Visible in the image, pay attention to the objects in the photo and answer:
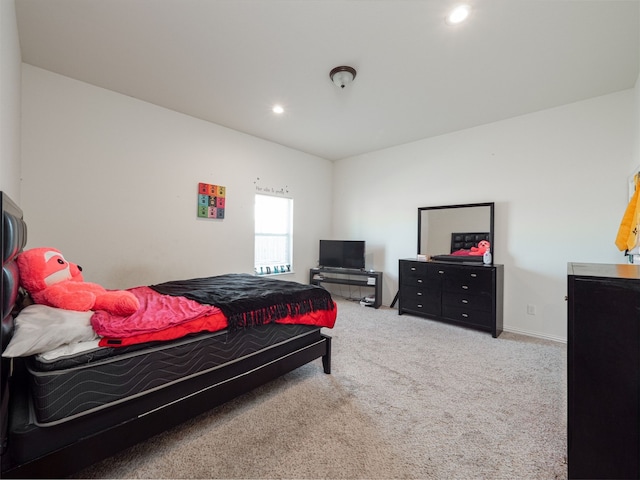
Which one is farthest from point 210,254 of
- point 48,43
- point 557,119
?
point 557,119

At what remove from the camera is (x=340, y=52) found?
2.25m

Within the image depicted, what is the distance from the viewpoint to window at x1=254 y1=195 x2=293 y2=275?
4.40 meters

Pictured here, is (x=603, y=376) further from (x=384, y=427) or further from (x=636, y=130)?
(x=636, y=130)

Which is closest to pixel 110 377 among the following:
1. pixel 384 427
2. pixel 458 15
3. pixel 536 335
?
pixel 384 427

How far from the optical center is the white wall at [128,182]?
2.60 metres

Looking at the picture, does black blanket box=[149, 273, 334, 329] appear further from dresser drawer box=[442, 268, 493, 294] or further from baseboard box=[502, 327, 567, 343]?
baseboard box=[502, 327, 567, 343]

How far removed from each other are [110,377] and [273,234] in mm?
3449

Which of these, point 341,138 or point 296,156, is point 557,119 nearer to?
point 341,138

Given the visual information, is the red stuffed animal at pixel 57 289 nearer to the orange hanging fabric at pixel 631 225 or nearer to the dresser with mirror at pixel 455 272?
the dresser with mirror at pixel 455 272

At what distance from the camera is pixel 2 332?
3.13ft

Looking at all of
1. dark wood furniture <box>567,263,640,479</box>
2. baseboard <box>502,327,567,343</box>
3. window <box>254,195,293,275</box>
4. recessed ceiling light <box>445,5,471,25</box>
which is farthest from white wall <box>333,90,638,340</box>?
dark wood furniture <box>567,263,640,479</box>

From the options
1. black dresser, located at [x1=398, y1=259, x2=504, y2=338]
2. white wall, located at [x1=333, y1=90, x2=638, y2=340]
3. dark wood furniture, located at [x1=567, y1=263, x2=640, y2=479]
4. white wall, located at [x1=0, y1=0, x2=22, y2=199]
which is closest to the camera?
dark wood furniture, located at [x1=567, y1=263, x2=640, y2=479]

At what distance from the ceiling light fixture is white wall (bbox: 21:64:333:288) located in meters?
2.00

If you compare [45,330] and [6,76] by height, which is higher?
[6,76]
